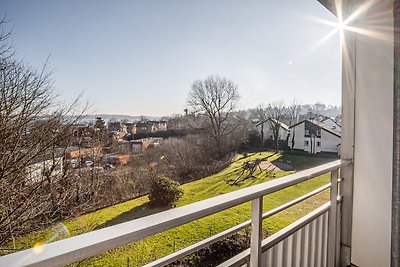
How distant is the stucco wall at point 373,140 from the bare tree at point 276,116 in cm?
299

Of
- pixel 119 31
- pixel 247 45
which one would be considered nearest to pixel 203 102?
pixel 247 45

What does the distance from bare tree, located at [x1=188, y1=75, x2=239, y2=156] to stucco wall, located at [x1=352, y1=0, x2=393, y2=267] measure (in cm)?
436

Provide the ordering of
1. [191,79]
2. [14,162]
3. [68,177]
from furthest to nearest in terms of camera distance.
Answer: [191,79] → [68,177] → [14,162]

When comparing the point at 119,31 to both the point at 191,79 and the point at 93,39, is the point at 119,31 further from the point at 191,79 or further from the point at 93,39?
the point at 191,79

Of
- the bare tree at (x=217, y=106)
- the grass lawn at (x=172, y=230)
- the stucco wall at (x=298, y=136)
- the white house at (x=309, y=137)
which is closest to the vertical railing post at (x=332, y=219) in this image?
the white house at (x=309, y=137)

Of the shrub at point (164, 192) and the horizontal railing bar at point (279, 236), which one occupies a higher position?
the horizontal railing bar at point (279, 236)

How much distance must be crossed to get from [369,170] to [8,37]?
5.09m

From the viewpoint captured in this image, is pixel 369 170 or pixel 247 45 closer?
pixel 369 170

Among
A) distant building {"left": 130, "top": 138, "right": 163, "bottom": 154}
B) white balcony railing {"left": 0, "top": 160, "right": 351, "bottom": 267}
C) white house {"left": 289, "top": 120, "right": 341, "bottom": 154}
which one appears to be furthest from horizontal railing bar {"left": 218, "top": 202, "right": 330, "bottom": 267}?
distant building {"left": 130, "top": 138, "right": 163, "bottom": 154}

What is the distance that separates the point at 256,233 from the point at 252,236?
17 mm

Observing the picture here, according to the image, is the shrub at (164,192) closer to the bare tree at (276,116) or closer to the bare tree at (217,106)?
the bare tree at (217,106)

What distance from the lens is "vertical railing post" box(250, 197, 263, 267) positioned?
2.81 ft

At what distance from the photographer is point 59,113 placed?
4582 millimetres

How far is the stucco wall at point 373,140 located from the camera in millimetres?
1436
